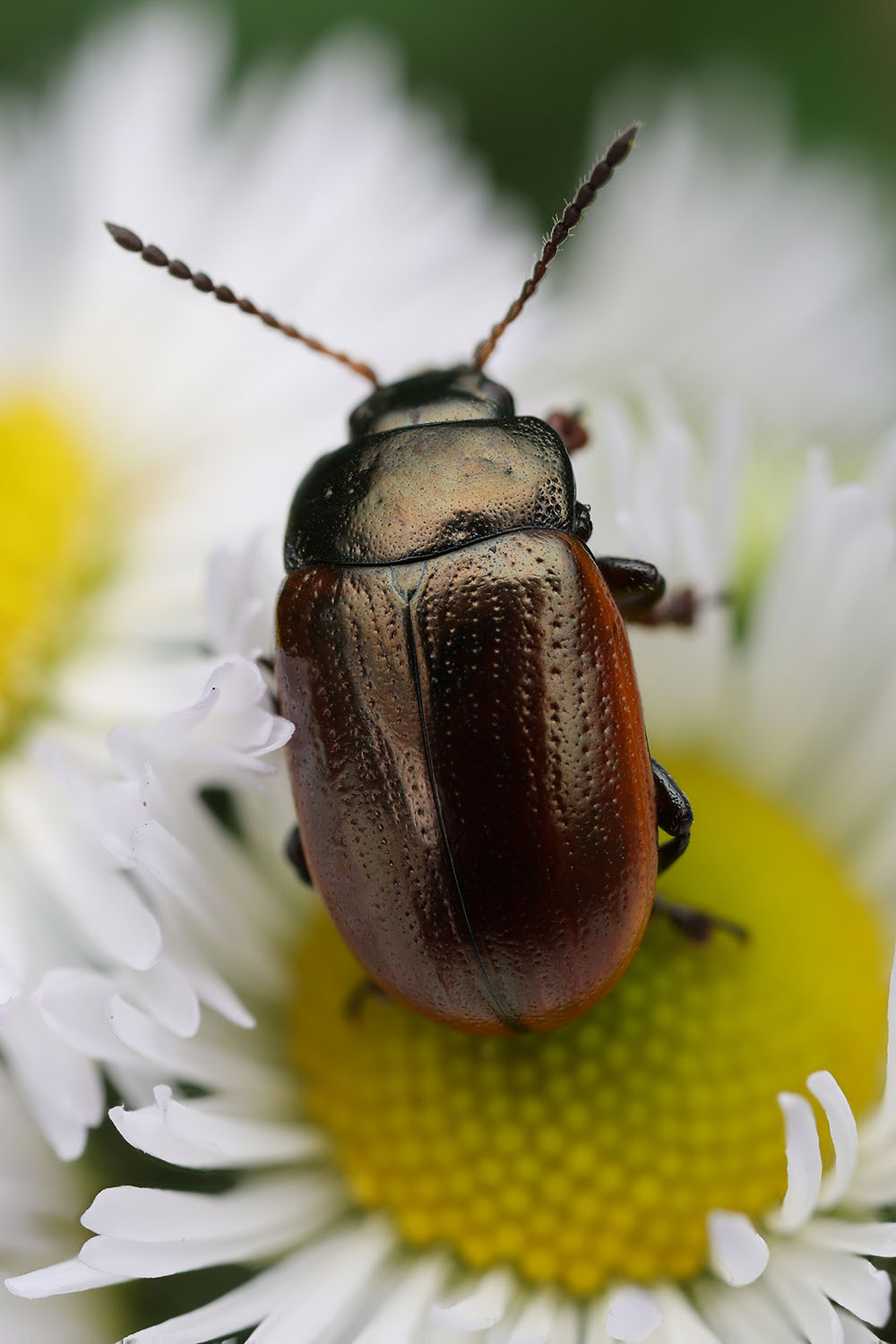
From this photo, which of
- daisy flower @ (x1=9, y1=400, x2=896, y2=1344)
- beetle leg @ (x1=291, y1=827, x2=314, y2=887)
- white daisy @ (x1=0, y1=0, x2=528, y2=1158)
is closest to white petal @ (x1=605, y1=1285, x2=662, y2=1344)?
daisy flower @ (x1=9, y1=400, x2=896, y2=1344)

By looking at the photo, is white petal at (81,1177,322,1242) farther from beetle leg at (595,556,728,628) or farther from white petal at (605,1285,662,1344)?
beetle leg at (595,556,728,628)

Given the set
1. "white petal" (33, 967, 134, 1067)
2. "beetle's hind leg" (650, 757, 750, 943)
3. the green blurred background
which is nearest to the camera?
"white petal" (33, 967, 134, 1067)

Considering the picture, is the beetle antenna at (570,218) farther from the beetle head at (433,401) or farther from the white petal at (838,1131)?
the white petal at (838,1131)

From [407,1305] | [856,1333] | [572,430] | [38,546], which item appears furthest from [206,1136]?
[38,546]

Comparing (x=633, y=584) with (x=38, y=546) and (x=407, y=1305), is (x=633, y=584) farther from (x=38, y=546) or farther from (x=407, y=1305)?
(x=38, y=546)

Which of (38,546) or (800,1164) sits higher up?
(800,1164)

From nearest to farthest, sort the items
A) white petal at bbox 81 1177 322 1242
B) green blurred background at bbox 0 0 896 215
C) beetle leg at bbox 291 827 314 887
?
white petal at bbox 81 1177 322 1242
beetle leg at bbox 291 827 314 887
green blurred background at bbox 0 0 896 215

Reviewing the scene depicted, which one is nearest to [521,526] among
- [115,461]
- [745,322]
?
[115,461]
